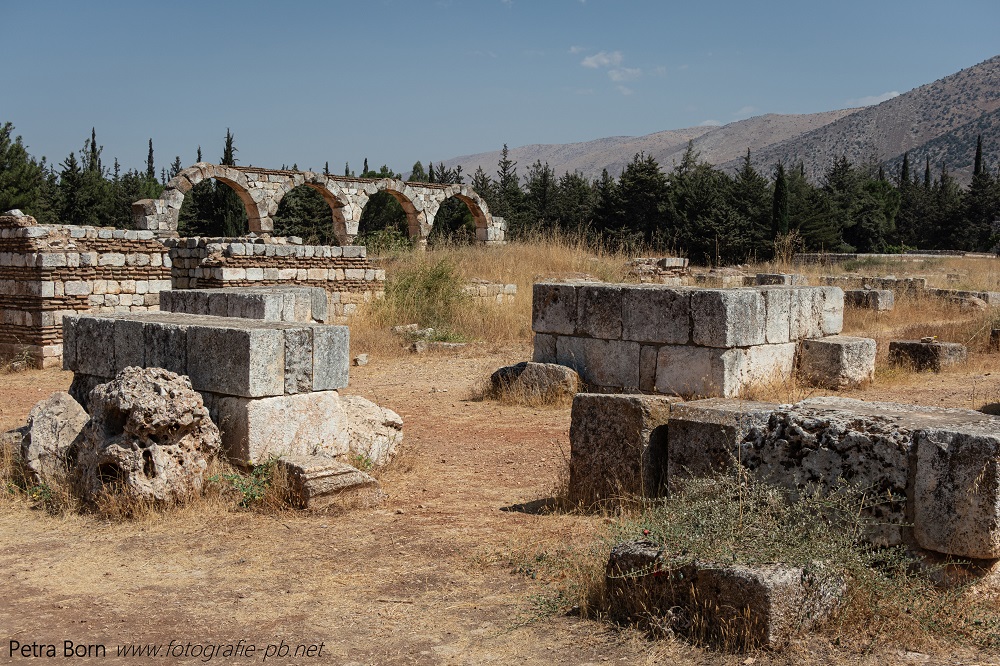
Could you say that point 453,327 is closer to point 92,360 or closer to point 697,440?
point 92,360

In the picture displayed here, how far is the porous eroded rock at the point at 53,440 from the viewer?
6.13 meters

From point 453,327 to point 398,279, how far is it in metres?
1.69

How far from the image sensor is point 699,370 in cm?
912

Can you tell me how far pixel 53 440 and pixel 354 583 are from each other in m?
2.89

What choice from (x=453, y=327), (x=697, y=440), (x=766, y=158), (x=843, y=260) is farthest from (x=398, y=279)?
(x=766, y=158)

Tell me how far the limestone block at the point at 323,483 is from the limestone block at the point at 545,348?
4.54 meters

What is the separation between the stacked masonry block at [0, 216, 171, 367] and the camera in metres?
12.5

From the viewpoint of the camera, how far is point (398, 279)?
16406 mm

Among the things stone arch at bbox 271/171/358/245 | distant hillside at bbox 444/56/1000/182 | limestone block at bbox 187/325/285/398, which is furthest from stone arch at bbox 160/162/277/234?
distant hillside at bbox 444/56/1000/182

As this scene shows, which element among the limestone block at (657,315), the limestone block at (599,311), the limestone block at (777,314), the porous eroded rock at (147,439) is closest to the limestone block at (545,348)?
the limestone block at (599,311)

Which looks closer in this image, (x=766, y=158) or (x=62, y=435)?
(x=62, y=435)

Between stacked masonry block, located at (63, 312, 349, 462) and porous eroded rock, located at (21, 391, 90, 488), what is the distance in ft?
1.87

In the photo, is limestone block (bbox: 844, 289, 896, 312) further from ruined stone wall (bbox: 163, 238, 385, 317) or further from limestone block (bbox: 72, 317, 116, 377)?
limestone block (bbox: 72, 317, 116, 377)

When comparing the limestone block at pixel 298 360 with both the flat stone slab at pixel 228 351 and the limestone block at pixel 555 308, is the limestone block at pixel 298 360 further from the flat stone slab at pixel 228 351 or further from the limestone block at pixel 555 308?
the limestone block at pixel 555 308
